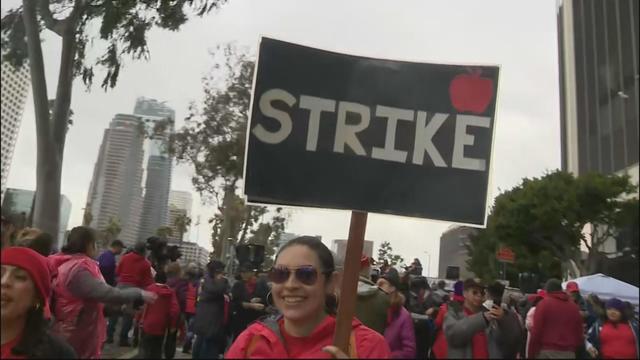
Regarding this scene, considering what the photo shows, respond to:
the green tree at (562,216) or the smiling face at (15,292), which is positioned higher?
the green tree at (562,216)

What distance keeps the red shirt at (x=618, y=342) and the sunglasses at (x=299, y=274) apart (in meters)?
4.89

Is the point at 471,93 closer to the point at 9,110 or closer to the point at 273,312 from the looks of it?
the point at 9,110

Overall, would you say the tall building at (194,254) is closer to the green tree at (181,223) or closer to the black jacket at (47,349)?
the green tree at (181,223)

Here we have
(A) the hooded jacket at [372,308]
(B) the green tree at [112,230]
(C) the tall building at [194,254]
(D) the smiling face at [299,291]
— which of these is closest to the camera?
(D) the smiling face at [299,291]

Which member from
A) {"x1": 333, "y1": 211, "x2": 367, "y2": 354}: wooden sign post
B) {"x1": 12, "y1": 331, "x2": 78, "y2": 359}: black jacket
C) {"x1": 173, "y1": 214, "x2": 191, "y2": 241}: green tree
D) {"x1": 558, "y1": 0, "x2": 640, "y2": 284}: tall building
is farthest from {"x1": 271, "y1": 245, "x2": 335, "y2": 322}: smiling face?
{"x1": 558, "y1": 0, "x2": 640, "y2": 284}: tall building

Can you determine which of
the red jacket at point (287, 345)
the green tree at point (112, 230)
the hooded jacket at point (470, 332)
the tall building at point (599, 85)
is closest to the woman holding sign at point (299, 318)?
the red jacket at point (287, 345)

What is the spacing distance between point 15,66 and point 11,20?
0.30 metres

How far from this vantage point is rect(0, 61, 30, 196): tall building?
5.82 feet

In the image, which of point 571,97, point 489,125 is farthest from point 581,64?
point 489,125

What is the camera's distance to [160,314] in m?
6.11

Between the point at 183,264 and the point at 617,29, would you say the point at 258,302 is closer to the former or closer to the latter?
the point at 183,264

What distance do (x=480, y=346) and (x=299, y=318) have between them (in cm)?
237

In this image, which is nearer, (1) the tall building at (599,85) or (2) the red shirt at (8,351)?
(2) the red shirt at (8,351)

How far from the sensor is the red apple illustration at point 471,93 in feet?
8.00
